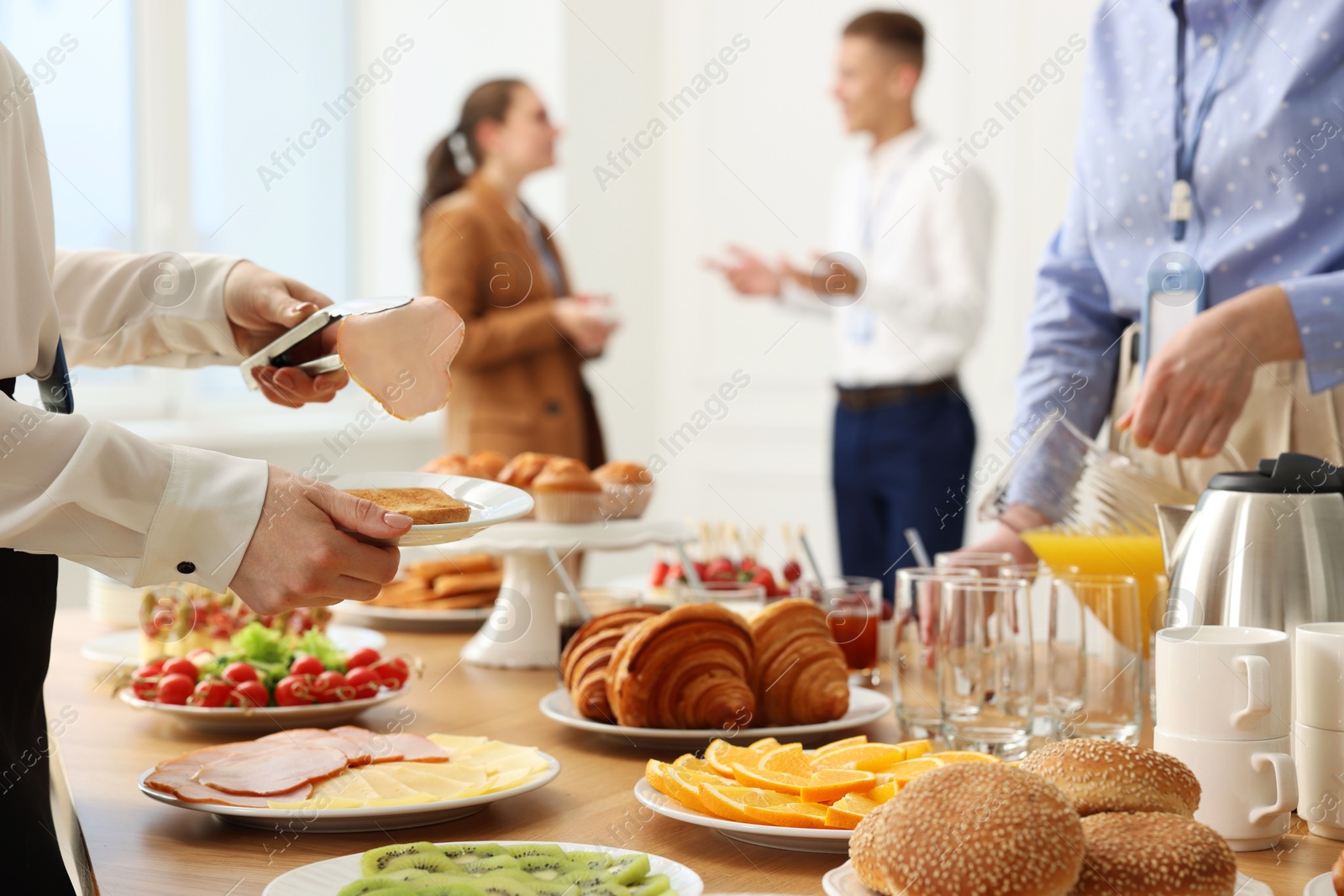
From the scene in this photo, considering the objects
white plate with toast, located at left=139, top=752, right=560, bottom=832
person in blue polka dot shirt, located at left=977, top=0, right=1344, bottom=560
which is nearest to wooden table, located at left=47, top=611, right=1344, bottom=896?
white plate with toast, located at left=139, top=752, right=560, bottom=832

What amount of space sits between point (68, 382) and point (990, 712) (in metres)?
0.88

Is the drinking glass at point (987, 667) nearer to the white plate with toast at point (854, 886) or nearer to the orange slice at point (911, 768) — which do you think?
the orange slice at point (911, 768)

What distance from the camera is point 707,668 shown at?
4.30ft

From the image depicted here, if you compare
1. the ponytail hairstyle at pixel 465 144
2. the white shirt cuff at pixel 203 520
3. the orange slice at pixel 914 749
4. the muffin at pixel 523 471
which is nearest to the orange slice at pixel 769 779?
the orange slice at pixel 914 749

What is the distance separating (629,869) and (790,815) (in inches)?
6.3

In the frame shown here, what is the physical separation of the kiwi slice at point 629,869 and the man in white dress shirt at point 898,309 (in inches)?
98.4

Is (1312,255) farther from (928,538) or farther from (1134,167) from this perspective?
(928,538)

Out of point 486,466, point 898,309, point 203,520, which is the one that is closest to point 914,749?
point 203,520

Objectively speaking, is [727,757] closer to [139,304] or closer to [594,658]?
Result: [594,658]

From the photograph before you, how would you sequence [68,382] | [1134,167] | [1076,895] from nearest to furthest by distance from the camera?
[1076,895], [68,382], [1134,167]

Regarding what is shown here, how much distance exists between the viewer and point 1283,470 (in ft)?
3.71

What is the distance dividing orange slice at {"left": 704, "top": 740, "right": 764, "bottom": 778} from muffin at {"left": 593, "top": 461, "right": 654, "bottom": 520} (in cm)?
78

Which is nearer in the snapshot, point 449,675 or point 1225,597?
point 1225,597

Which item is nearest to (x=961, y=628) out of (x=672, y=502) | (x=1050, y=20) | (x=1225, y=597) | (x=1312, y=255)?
(x=1225, y=597)
